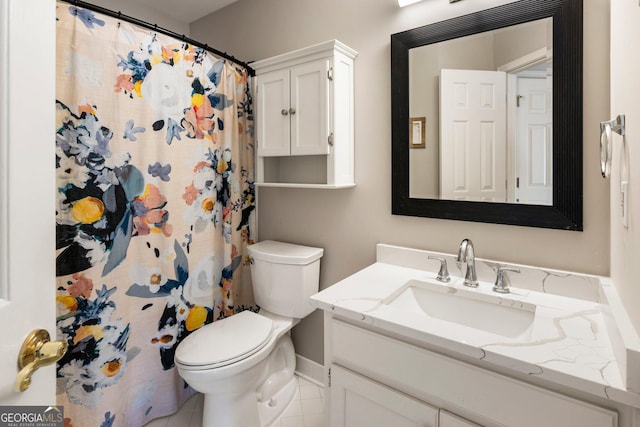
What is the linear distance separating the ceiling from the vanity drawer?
226 cm

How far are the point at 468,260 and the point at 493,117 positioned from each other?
23.3 inches

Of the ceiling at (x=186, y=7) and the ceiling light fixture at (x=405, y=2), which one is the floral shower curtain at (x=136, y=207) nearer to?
the ceiling at (x=186, y=7)

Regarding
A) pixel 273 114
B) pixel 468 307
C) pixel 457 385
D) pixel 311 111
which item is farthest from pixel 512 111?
pixel 273 114

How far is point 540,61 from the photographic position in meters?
1.27

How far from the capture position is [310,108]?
1694 mm

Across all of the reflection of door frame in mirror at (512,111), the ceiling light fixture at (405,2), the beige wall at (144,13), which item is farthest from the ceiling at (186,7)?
the reflection of door frame in mirror at (512,111)

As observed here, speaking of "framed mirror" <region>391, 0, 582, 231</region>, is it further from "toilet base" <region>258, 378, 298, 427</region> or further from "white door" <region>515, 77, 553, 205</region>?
"toilet base" <region>258, 378, 298, 427</region>

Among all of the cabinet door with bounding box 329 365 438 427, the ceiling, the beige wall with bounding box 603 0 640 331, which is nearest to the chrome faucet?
the beige wall with bounding box 603 0 640 331

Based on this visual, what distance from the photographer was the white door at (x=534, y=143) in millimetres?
1266

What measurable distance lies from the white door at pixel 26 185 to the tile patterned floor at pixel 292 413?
1.26 metres

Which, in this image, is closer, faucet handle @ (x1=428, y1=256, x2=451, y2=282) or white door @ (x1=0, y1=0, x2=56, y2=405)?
white door @ (x1=0, y1=0, x2=56, y2=405)

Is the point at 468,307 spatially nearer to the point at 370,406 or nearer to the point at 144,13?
the point at 370,406

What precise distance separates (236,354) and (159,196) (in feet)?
2.67

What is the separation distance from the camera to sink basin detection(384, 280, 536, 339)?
1.18 meters
